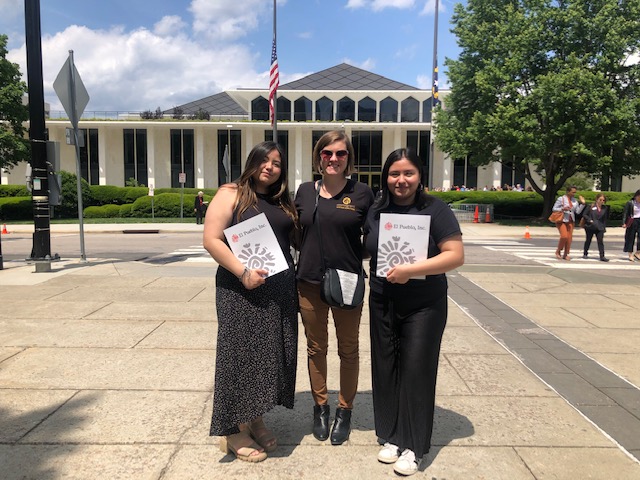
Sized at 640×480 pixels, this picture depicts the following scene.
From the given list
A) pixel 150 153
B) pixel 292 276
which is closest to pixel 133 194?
pixel 150 153

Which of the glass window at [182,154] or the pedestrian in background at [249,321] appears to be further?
the glass window at [182,154]

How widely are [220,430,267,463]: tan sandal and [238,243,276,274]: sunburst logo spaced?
1035mm

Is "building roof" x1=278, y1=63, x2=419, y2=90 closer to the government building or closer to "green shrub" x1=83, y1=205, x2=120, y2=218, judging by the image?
the government building

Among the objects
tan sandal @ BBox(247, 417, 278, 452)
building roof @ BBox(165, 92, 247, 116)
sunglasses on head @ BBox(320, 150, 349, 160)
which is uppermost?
building roof @ BBox(165, 92, 247, 116)

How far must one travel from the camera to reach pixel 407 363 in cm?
275

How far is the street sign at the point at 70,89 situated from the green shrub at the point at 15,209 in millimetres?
22119

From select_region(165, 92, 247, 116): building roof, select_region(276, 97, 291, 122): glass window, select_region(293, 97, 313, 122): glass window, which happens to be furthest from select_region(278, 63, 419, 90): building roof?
select_region(165, 92, 247, 116): building roof

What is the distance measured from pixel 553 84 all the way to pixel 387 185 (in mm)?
21635

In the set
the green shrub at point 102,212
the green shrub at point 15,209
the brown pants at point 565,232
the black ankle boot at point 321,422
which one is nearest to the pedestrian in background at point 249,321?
the black ankle boot at point 321,422

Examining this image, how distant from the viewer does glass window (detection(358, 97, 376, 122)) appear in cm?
4822

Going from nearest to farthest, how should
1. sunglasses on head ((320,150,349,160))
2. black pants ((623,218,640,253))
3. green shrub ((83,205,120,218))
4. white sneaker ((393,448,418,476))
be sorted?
white sneaker ((393,448,418,476)) < sunglasses on head ((320,150,349,160)) < black pants ((623,218,640,253)) < green shrub ((83,205,120,218))

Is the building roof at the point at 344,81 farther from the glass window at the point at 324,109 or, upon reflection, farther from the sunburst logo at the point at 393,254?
the sunburst logo at the point at 393,254

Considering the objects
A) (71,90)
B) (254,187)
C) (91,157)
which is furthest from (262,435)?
(91,157)

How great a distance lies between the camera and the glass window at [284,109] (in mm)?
47972
